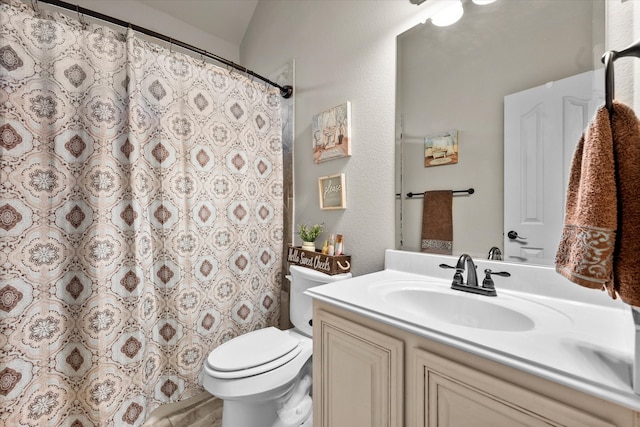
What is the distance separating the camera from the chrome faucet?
35.3 inches

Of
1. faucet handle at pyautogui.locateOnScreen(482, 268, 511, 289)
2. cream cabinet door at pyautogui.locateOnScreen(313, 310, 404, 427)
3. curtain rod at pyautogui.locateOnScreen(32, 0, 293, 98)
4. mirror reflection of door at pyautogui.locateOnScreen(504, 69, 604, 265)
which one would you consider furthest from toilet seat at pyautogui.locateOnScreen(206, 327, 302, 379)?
curtain rod at pyautogui.locateOnScreen(32, 0, 293, 98)

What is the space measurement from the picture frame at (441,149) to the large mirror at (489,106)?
0.01 metres

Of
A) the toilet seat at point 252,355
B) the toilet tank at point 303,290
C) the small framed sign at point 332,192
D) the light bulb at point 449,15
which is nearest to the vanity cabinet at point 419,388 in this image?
the toilet seat at point 252,355

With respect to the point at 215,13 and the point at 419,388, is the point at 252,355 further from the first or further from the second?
the point at 215,13

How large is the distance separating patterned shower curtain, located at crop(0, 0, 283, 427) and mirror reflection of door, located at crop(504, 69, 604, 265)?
140 centimetres

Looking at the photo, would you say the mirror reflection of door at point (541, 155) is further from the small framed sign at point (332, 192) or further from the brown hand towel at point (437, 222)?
the small framed sign at point (332, 192)

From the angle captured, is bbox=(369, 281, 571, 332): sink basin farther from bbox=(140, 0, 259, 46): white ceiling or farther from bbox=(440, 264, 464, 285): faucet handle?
bbox=(140, 0, 259, 46): white ceiling

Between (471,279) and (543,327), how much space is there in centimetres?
29

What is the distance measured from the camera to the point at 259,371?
114 centimetres

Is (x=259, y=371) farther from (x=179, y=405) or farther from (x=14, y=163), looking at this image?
(x=14, y=163)

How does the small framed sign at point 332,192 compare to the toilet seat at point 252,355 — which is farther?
the small framed sign at point 332,192

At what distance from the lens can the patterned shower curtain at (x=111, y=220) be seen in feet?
3.62

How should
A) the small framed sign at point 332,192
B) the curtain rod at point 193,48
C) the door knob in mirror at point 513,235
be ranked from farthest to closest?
the small framed sign at point 332,192 → the curtain rod at point 193,48 → the door knob in mirror at point 513,235

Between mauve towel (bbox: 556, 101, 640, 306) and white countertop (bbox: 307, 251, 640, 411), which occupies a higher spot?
mauve towel (bbox: 556, 101, 640, 306)
